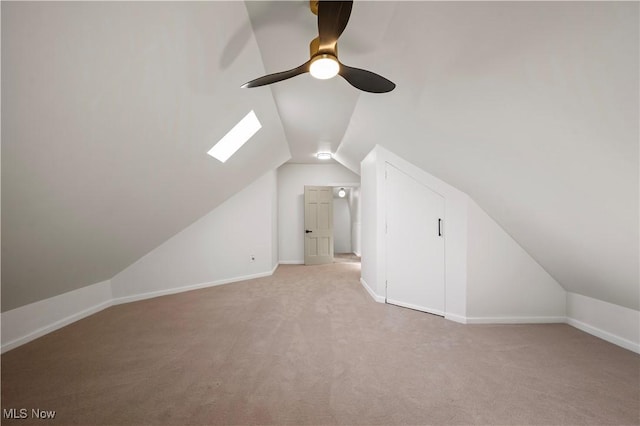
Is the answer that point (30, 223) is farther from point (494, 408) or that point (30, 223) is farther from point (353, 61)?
point (494, 408)

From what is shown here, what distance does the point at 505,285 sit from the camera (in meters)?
3.21

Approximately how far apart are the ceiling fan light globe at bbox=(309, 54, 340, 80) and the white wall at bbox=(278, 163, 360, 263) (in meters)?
5.76

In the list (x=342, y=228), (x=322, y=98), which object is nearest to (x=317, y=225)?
(x=342, y=228)

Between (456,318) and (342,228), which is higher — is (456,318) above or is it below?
below

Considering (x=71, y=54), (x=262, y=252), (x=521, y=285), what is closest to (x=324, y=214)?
(x=262, y=252)

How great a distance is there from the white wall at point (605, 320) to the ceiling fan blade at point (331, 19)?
3.52 m

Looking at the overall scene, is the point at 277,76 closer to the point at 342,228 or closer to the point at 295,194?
the point at 295,194

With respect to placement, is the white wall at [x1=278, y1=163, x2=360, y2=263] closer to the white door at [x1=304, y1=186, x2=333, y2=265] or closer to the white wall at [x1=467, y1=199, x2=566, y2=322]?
the white door at [x1=304, y1=186, x2=333, y2=265]

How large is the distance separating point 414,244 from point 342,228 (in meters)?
5.93

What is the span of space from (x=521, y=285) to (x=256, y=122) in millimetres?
3801

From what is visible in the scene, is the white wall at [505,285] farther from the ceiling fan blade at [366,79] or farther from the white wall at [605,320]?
the ceiling fan blade at [366,79]

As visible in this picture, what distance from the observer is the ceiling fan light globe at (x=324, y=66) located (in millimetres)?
1497

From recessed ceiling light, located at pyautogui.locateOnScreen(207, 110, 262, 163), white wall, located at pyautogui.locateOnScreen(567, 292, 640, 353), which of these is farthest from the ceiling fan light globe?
white wall, located at pyautogui.locateOnScreen(567, 292, 640, 353)

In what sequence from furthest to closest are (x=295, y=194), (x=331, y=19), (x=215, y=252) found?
(x=295, y=194)
(x=215, y=252)
(x=331, y=19)
